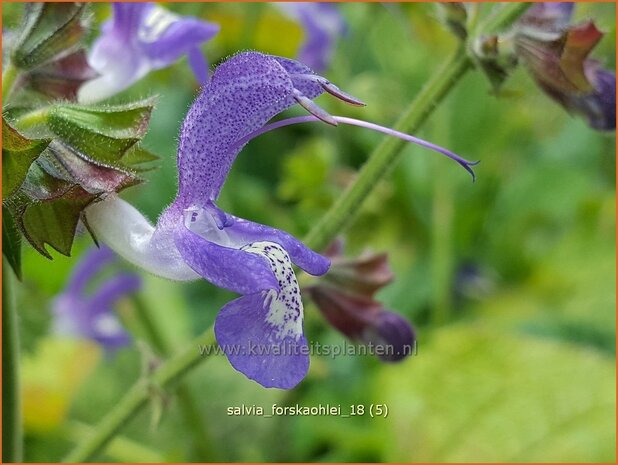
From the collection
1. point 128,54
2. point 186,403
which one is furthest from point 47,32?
point 186,403

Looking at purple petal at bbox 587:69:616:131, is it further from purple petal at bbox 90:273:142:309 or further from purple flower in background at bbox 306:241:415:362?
purple petal at bbox 90:273:142:309

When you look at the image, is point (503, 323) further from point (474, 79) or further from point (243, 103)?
point (243, 103)

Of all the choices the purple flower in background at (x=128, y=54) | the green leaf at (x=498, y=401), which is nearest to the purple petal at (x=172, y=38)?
the purple flower in background at (x=128, y=54)

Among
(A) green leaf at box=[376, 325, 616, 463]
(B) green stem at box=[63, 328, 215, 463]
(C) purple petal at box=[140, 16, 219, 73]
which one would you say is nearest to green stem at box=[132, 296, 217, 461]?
(A) green leaf at box=[376, 325, 616, 463]

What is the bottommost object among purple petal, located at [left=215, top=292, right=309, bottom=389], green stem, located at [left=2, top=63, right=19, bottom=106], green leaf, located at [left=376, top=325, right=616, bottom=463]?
green leaf, located at [left=376, top=325, right=616, bottom=463]

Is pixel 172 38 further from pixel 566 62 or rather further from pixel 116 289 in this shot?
pixel 116 289

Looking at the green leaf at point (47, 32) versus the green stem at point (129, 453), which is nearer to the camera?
the green leaf at point (47, 32)

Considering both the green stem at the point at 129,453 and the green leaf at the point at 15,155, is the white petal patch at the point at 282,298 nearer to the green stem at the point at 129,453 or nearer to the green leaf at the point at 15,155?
the green leaf at the point at 15,155
